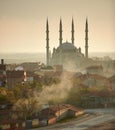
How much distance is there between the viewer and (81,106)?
8.46 meters

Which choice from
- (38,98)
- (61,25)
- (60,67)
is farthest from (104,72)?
(38,98)

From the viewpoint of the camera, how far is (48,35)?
1557 centimetres

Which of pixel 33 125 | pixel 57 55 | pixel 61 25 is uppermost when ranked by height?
pixel 61 25

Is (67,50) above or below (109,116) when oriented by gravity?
above

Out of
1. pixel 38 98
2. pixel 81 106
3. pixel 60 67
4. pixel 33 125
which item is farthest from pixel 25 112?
pixel 60 67

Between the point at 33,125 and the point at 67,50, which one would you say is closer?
the point at 33,125

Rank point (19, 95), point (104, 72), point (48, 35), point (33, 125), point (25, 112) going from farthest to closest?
point (48, 35) → point (104, 72) → point (19, 95) → point (25, 112) → point (33, 125)

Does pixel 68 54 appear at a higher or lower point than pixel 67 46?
lower

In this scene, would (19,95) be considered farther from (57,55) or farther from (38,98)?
(57,55)

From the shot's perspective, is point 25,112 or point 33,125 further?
point 25,112

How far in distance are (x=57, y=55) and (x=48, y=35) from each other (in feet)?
3.31

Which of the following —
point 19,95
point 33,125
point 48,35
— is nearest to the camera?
point 33,125

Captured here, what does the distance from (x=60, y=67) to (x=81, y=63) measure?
183 centimetres

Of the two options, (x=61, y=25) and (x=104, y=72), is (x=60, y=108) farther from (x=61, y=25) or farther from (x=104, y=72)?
(x=61, y=25)
